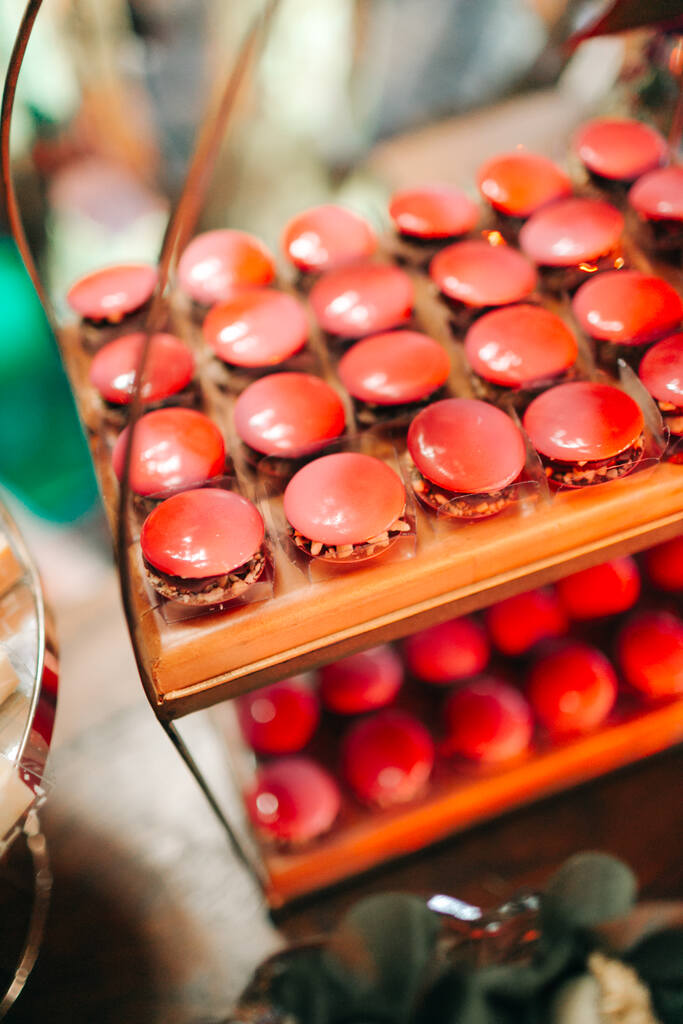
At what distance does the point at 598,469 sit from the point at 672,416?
0.12 m

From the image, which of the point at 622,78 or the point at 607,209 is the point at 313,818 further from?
the point at 622,78

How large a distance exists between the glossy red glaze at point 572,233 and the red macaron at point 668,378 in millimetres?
182

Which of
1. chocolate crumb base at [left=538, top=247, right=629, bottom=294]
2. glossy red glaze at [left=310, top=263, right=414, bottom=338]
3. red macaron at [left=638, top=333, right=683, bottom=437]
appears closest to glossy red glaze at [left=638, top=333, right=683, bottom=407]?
red macaron at [left=638, top=333, right=683, bottom=437]

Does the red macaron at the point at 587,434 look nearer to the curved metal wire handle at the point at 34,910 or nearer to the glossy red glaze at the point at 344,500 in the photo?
the glossy red glaze at the point at 344,500

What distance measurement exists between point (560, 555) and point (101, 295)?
68 cm

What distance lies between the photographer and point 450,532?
2.82 ft

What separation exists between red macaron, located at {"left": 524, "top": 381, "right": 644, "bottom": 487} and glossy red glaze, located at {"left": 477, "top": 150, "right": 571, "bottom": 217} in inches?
14.2

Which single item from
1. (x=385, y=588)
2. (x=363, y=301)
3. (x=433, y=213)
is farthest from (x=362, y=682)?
(x=433, y=213)

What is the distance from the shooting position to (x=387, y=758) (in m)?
1.27

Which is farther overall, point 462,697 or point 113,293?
point 462,697

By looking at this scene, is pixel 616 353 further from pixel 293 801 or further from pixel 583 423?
pixel 293 801

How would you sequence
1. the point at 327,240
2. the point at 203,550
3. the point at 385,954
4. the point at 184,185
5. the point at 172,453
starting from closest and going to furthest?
the point at 184,185
the point at 203,550
the point at 172,453
the point at 385,954
the point at 327,240

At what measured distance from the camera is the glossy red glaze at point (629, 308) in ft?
3.10

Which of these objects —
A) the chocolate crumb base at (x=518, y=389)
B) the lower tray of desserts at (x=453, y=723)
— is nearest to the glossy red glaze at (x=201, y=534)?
the chocolate crumb base at (x=518, y=389)
